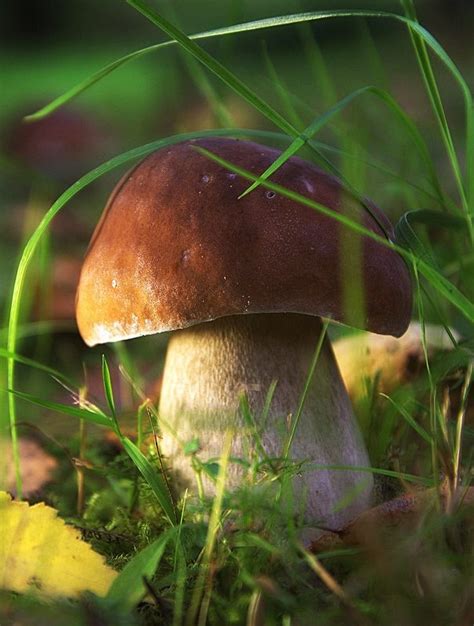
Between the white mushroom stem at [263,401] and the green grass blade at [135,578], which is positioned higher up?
the white mushroom stem at [263,401]

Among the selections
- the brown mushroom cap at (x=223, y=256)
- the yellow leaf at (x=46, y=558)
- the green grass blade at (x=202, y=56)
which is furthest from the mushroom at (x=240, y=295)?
the yellow leaf at (x=46, y=558)

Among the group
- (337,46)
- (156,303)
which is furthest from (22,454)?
(337,46)

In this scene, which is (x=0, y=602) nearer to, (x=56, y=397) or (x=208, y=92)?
(x=208, y=92)

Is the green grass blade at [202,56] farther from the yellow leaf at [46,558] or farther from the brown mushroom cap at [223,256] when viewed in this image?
the yellow leaf at [46,558]

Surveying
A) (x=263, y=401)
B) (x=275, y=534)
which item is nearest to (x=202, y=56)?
(x=263, y=401)

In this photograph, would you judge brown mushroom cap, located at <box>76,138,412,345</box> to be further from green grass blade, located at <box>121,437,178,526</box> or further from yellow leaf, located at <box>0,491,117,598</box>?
yellow leaf, located at <box>0,491,117,598</box>

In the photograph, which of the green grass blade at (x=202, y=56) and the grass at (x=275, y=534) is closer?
the grass at (x=275, y=534)

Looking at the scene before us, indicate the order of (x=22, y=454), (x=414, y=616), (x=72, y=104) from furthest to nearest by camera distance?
(x=72, y=104)
(x=22, y=454)
(x=414, y=616)
